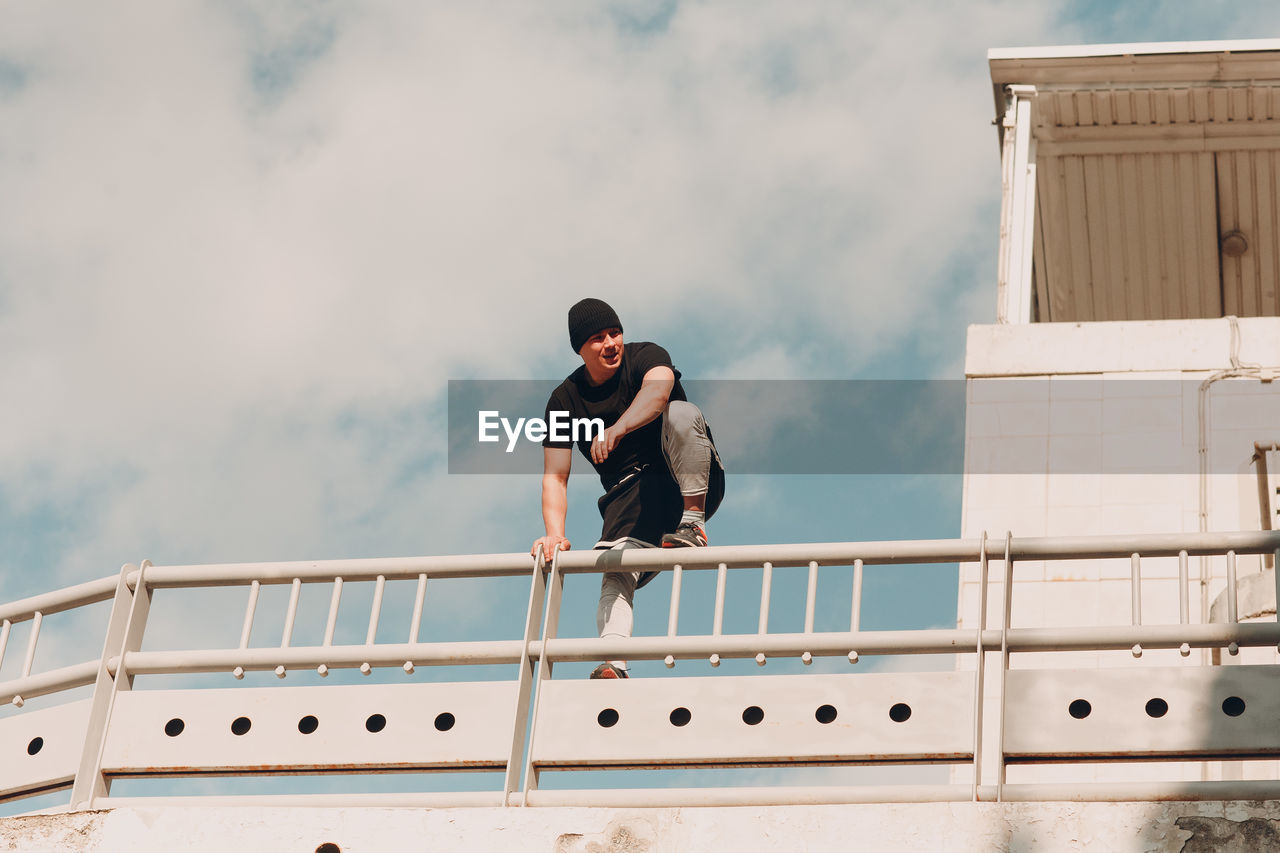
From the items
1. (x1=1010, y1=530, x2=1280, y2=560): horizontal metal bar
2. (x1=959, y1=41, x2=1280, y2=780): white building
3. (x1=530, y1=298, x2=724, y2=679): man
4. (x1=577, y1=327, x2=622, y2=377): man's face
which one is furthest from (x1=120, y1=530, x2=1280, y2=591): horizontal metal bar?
(x1=959, y1=41, x2=1280, y2=780): white building

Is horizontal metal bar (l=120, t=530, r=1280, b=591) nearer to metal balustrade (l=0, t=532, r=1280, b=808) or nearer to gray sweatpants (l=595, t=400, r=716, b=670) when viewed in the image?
metal balustrade (l=0, t=532, r=1280, b=808)

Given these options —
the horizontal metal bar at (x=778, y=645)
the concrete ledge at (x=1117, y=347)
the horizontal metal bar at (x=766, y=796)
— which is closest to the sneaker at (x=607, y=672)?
the horizontal metal bar at (x=778, y=645)

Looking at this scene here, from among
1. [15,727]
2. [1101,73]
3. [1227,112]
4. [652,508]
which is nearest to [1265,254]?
[1227,112]

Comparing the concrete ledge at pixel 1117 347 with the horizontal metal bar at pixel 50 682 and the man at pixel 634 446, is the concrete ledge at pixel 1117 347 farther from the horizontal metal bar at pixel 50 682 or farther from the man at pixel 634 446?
the horizontal metal bar at pixel 50 682

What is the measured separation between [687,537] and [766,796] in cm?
197

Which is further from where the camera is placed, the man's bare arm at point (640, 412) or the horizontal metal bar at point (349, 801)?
the man's bare arm at point (640, 412)

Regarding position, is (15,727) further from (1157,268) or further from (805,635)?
(1157,268)

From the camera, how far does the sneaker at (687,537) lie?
7.93 metres

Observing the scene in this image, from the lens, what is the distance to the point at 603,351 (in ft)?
27.0

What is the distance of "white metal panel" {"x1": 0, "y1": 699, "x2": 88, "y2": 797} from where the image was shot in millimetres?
7207

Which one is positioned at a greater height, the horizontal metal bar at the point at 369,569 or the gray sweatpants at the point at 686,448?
the gray sweatpants at the point at 686,448

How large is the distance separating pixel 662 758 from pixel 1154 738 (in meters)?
1.85

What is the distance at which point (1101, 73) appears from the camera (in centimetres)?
1488

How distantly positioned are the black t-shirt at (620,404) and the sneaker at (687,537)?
357 mm
